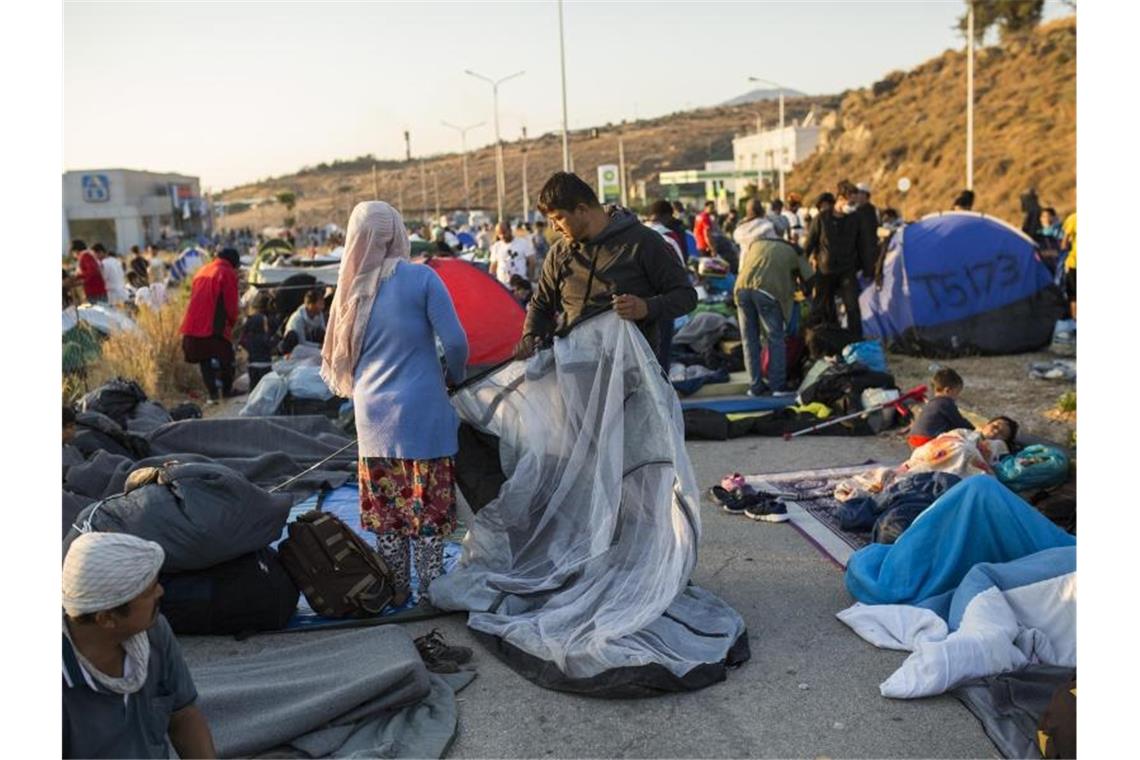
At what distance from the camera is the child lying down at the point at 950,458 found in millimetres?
7020

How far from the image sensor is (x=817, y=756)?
4.00m

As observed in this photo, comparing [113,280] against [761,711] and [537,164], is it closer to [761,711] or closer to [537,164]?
[761,711]

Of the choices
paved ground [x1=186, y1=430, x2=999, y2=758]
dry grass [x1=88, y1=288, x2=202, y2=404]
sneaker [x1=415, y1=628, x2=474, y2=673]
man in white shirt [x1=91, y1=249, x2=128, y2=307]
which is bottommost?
paved ground [x1=186, y1=430, x2=999, y2=758]

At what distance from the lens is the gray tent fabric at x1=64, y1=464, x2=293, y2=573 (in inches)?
203

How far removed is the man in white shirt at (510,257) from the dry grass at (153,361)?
5.40 meters

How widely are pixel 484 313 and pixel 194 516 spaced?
5958 millimetres

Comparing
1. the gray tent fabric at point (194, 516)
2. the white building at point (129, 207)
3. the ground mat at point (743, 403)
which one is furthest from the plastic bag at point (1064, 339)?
the white building at point (129, 207)

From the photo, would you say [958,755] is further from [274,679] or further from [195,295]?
[195,295]

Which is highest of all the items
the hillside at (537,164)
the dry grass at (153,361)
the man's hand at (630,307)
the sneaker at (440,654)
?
the hillside at (537,164)

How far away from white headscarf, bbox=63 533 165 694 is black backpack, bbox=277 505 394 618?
2.39 m

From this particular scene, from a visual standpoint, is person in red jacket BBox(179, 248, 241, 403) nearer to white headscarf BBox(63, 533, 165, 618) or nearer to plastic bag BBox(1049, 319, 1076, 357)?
plastic bag BBox(1049, 319, 1076, 357)

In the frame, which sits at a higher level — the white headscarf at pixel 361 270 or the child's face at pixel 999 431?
the white headscarf at pixel 361 270

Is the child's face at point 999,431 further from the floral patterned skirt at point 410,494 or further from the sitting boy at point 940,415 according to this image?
the floral patterned skirt at point 410,494

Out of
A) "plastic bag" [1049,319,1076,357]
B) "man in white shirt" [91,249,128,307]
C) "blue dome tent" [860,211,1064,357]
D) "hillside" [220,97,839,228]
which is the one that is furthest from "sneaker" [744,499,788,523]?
"hillside" [220,97,839,228]
